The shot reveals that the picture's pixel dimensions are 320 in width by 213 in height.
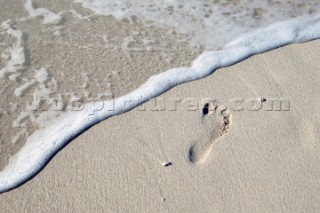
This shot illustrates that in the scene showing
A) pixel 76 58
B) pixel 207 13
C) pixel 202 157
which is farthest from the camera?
pixel 207 13

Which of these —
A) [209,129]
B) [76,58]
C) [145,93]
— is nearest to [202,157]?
[209,129]

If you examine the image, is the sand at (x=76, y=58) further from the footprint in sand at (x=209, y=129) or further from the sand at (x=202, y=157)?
the footprint in sand at (x=209, y=129)

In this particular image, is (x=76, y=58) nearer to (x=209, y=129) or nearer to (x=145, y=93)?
(x=145, y=93)

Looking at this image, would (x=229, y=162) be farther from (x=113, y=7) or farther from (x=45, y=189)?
(x=113, y=7)

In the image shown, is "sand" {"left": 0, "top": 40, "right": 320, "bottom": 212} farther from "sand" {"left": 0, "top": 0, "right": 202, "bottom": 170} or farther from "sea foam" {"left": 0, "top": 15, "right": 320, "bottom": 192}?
"sand" {"left": 0, "top": 0, "right": 202, "bottom": 170}

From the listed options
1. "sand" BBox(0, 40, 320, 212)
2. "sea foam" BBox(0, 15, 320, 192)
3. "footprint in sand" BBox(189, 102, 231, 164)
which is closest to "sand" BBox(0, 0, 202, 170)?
"sea foam" BBox(0, 15, 320, 192)

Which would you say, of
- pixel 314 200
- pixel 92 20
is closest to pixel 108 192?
pixel 314 200

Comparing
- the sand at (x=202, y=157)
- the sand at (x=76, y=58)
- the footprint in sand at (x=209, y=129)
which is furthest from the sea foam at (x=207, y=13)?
the footprint in sand at (x=209, y=129)
